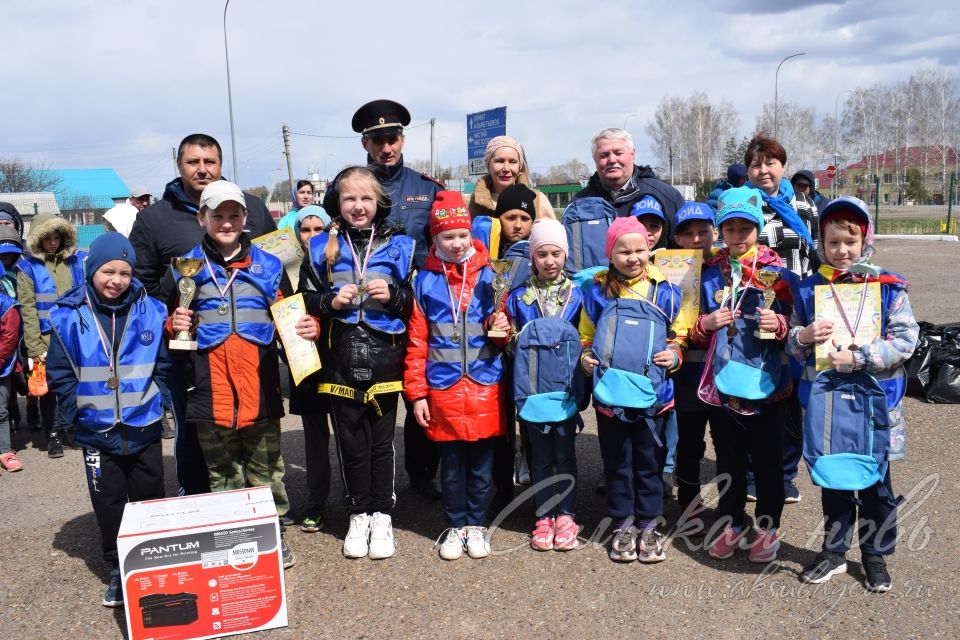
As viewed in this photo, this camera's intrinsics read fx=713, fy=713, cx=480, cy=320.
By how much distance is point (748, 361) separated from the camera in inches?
142

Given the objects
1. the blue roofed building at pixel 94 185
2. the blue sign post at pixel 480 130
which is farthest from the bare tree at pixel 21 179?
the blue sign post at pixel 480 130

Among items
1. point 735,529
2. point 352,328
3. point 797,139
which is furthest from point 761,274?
point 797,139

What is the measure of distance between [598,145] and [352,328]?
1.96m

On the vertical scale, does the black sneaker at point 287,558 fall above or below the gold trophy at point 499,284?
below

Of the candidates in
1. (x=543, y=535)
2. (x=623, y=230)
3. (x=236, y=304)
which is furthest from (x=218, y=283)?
(x=543, y=535)

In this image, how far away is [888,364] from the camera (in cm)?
323

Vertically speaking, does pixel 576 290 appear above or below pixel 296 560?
above

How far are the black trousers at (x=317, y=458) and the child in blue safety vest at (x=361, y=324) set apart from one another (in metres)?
0.25

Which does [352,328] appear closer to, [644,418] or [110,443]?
[110,443]

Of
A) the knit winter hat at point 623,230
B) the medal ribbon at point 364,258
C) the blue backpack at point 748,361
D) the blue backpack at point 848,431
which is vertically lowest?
Answer: the blue backpack at point 848,431

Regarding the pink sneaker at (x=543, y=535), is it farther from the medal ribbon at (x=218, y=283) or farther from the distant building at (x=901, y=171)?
Answer: the distant building at (x=901, y=171)

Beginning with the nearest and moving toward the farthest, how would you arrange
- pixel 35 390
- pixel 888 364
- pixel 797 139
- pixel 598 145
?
pixel 888 364, pixel 598 145, pixel 35 390, pixel 797 139

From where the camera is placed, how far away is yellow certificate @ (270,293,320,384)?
377cm

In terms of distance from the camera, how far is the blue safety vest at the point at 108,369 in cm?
354
